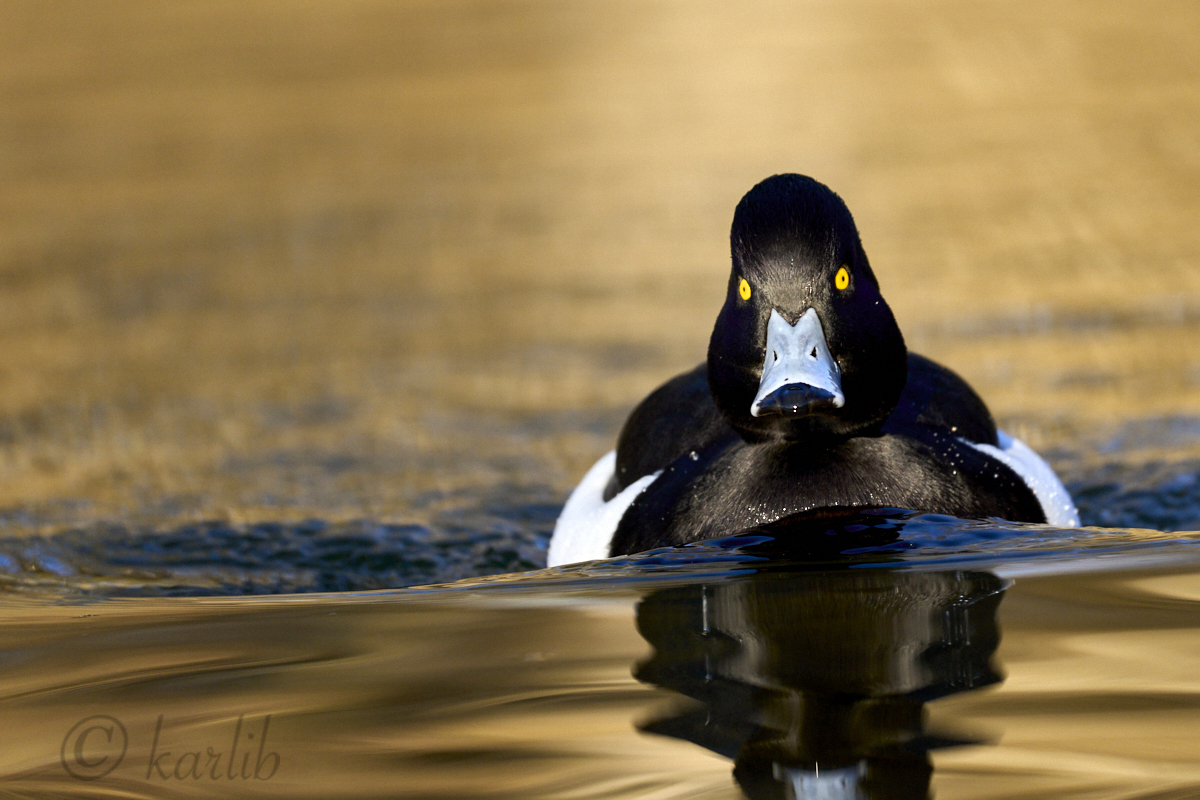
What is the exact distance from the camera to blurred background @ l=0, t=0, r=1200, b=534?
6.90 m

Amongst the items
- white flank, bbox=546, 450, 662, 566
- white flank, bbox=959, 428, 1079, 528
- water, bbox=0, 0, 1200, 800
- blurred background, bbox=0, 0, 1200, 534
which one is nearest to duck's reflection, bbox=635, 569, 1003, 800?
water, bbox=0, 0, 1200, 800

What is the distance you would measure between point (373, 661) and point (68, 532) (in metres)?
3.13

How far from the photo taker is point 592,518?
4840 millimetres

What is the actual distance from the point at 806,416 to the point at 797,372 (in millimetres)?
392

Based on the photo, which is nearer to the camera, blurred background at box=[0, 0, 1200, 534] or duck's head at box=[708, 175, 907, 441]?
duck's head at box=[708, 175, 907, 441]

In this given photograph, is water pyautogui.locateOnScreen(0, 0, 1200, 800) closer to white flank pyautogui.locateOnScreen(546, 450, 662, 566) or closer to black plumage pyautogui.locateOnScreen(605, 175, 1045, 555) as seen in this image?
black plumage pyautogui.locateOnScreen(605, 175, 1045, 555)

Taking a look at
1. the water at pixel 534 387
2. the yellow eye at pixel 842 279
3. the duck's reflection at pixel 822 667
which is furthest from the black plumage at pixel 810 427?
the duck's reflection at pixel 822 667

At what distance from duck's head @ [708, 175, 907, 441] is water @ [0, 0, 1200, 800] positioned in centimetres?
35

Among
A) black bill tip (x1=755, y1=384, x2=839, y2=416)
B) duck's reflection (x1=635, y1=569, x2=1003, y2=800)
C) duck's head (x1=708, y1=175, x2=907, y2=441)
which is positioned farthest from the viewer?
duck's head (x1=708, y1=175, x2=907, y2=441)

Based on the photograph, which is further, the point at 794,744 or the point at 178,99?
the point at 178,99

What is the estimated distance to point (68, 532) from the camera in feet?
18.9

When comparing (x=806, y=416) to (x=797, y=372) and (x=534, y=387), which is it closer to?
(x=797, y=372)

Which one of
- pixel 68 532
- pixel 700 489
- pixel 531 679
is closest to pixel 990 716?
pixel 531 679

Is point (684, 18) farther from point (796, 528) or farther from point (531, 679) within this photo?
point (531, 679)
